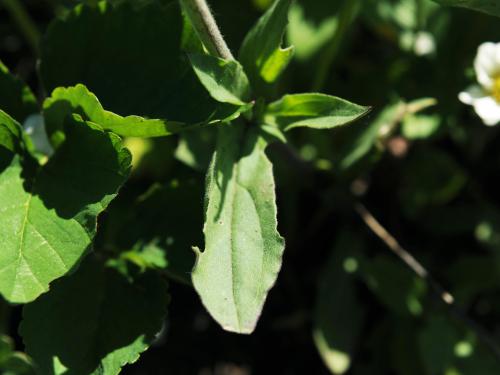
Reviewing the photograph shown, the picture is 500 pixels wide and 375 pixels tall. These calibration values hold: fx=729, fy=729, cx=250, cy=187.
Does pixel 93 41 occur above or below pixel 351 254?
above

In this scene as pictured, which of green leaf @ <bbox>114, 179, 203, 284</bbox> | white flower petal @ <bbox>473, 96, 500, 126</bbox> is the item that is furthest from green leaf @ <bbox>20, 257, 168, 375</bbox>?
white flower petal @ <bbox>473, 96, 500, 126</bbox>

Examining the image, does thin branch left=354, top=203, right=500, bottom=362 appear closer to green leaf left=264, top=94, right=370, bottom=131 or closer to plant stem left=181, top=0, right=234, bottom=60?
green leaf left=264, top=94, right=370, bottom=131

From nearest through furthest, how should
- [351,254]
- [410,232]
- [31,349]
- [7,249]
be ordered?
[7,249], [31,349], [351,254], [410,232]

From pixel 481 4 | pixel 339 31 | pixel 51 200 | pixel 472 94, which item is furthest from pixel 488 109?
pixel 51 200

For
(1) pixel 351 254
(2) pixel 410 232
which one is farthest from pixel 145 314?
(2) pixel 410 232

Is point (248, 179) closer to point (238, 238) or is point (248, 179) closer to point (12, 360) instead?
point (238, 238)

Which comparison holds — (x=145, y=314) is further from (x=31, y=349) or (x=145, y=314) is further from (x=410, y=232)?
(x=410, y=232)
